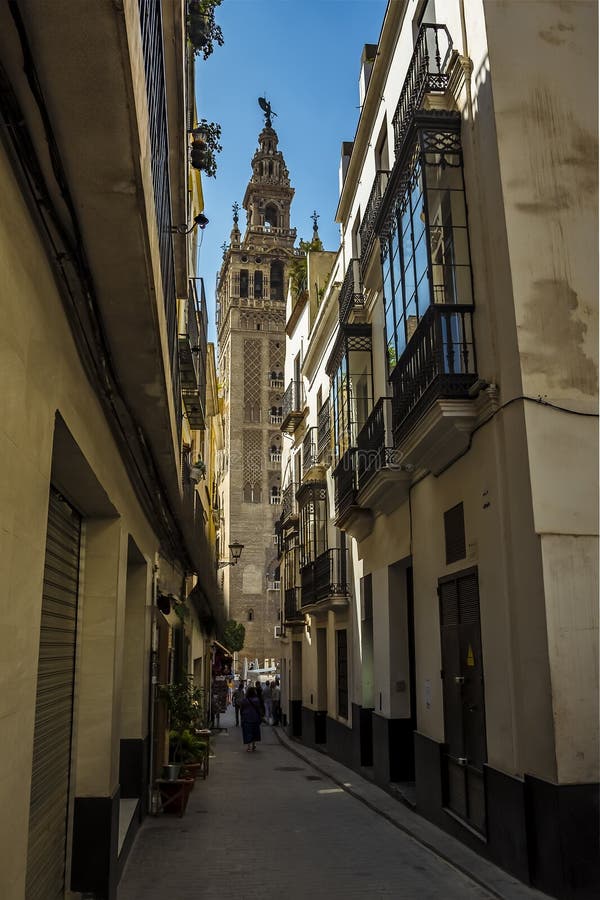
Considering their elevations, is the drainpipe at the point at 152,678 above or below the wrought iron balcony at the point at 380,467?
below

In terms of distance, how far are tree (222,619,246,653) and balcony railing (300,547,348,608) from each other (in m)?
44.2

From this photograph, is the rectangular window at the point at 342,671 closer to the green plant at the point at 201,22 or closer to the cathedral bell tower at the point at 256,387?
the green plant at the point at 201,22

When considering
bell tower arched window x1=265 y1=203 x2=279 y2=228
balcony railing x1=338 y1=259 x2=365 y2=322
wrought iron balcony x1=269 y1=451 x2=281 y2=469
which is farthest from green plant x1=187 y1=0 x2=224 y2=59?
bell tower arched window x1=265 y1=203 x2=279 y2=228

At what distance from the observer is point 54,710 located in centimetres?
584

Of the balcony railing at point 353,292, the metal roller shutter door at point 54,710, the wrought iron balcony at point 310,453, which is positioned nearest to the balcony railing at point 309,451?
the wrought iron balcony at point 310,453

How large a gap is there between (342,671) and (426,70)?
12.6 m

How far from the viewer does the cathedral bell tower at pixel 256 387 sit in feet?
230

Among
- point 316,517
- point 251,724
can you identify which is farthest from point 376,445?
point 251,724

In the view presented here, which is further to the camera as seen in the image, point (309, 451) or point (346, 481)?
point (309, 451)

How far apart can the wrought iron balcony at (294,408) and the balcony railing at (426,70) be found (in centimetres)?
1424

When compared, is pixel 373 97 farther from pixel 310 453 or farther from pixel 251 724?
pixel 251 724

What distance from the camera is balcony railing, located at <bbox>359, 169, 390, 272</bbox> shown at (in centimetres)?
1319

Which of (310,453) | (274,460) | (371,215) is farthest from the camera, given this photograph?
(274,460)

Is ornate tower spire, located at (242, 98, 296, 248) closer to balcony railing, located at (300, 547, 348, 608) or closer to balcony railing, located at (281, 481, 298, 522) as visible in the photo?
balcony railing, located at (281, 481, 298, 522)
